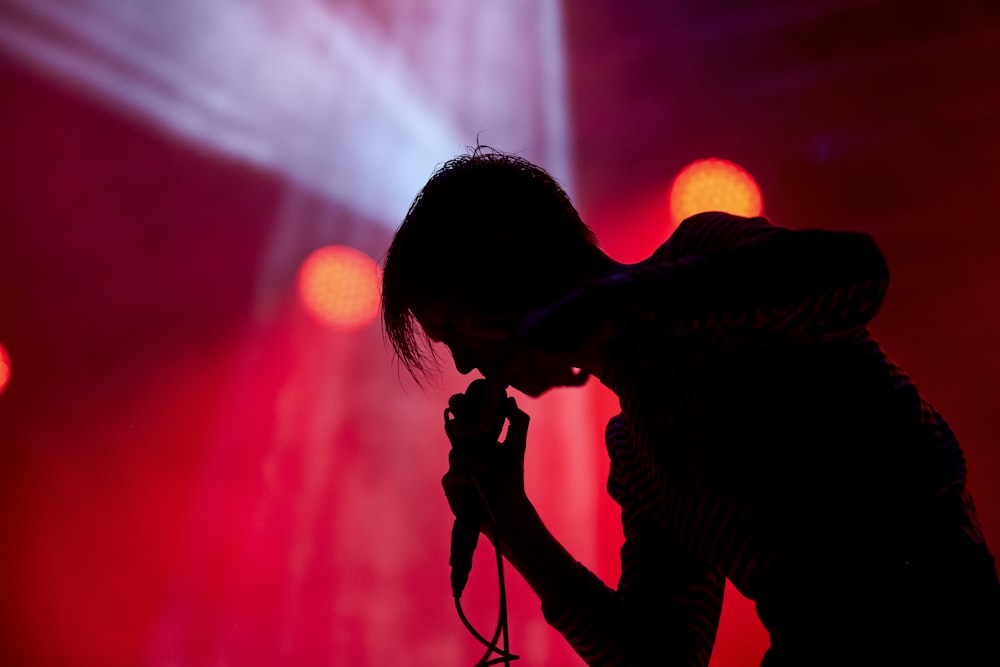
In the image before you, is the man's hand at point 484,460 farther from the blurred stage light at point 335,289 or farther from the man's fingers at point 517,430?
the blurred stage light at point 335,289

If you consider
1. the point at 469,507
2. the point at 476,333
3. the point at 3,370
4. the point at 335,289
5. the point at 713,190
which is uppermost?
the point at 713,190

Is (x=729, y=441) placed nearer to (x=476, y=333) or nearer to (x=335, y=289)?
(x=476, y=333)

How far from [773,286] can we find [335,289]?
2537mm

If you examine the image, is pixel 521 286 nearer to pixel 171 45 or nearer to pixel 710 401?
pixel 710 401

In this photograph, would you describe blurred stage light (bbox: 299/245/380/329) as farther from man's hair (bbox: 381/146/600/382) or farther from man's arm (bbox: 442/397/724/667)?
man's arm (bbox: 442/397/724/667)

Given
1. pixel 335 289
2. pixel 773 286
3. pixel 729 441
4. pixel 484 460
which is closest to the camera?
pixel 773 286

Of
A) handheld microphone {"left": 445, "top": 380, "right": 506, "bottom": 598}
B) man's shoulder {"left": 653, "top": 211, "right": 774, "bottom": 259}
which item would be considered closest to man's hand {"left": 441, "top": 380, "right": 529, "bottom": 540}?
handheld microphone {"left": 445, "top": 380, "right": 506, "bottom": 598}

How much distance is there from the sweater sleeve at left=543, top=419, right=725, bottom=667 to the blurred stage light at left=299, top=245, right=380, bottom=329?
2.15 m

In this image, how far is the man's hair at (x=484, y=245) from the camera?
0.94m

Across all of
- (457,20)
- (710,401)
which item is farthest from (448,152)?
(710,401)

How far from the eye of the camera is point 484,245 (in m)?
0.97

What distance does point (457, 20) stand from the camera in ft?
10.4

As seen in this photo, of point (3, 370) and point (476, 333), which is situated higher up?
point (3, 370)

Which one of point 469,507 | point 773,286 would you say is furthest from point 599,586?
point 773,286
